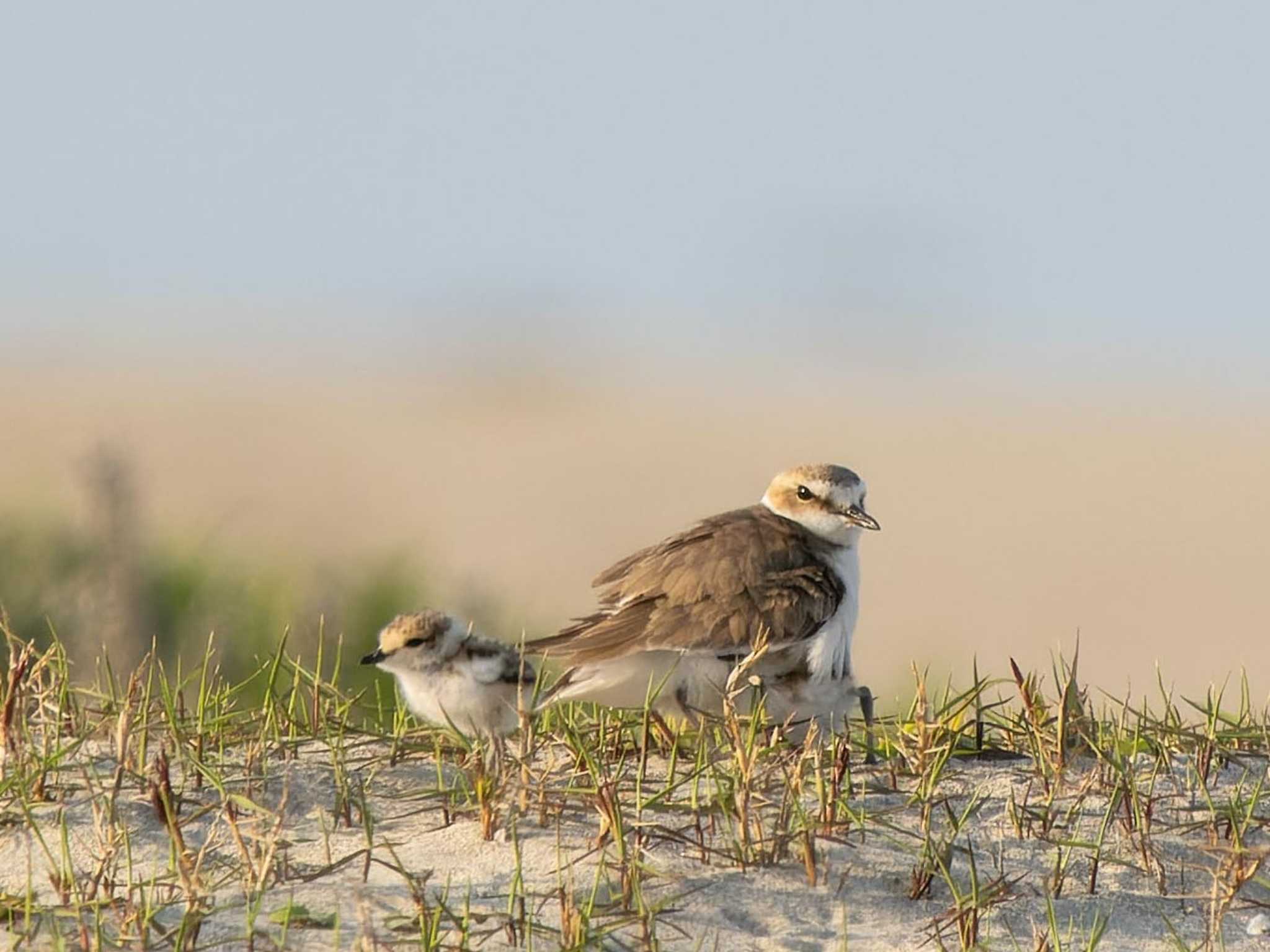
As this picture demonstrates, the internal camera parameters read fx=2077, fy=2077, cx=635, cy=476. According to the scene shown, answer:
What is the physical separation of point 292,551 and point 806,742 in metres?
13.2

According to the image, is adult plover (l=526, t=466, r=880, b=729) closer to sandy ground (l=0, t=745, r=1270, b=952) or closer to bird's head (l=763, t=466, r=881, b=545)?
bird's head (l=763, t=466, r=881, b=545)

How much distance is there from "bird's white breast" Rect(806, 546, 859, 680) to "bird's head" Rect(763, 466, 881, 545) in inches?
5.9

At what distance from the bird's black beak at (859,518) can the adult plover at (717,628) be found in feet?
0.77

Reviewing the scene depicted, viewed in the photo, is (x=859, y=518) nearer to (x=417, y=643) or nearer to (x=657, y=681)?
(x=657, y=681)

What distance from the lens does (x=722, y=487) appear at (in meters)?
30.7

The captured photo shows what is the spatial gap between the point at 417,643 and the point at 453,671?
0.16 metres

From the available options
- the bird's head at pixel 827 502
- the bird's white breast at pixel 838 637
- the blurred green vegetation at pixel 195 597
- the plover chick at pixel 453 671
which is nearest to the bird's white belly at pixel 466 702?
the plover chick at pixel 453 671

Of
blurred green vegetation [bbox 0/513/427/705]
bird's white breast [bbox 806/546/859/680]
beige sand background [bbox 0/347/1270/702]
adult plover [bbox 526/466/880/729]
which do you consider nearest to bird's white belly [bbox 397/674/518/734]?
adult plover [bbox 526/466/880/729]

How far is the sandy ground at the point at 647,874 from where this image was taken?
16.0ft

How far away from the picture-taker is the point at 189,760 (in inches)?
223

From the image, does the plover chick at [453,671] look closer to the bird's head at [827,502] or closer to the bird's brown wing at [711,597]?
the bird's brown wing at [711,597]

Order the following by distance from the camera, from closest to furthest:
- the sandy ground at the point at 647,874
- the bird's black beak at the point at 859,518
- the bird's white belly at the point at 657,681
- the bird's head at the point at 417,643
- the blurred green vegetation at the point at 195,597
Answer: the sandy ground at the point at 647,874 → the bird's white belly at the point at 657,681 → the bird's head at the point at 417,643 → the bird's black beak at the point at 859,518 → the blurred green vegetation at the point at 195,597

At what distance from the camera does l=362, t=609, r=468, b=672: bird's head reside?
22.7ft

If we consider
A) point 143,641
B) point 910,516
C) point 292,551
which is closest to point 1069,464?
point 910,516
